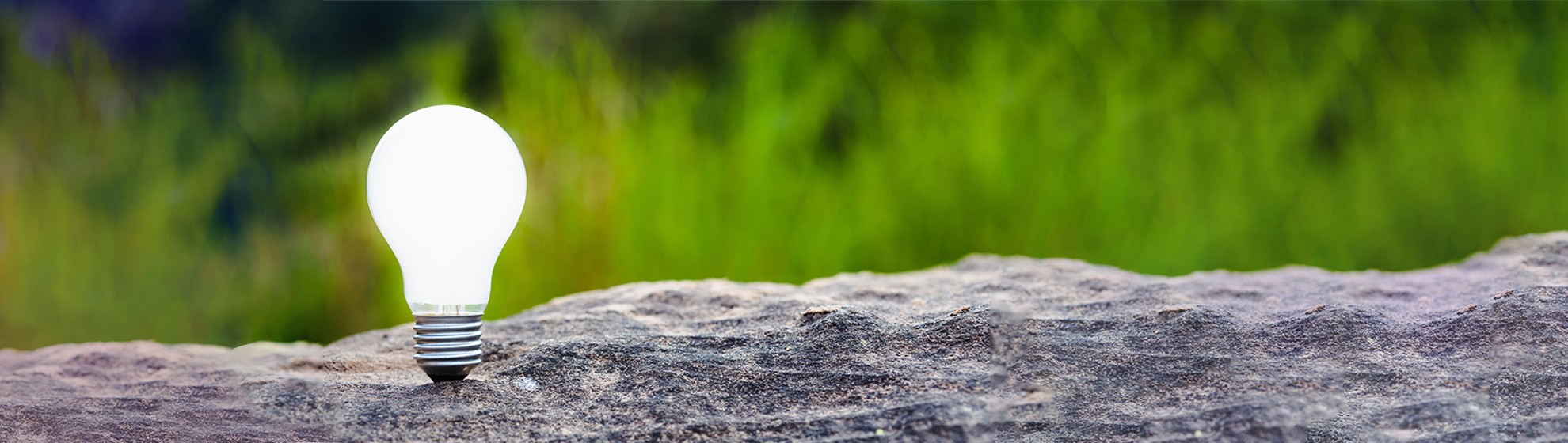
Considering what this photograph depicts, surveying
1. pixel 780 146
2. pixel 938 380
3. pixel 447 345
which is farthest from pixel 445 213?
pixel 780 146

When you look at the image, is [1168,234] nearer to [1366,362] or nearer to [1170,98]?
[1170,98]

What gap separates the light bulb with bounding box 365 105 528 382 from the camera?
1.11 metres

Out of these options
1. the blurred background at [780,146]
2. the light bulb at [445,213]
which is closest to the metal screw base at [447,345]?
the light bulb at [445,213]

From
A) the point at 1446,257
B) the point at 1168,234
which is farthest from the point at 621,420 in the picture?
the point at 1446,257

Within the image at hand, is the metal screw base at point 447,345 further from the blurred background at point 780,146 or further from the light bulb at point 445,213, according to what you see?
the blurred background at point 780,146

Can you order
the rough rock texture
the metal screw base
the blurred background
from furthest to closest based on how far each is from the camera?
1. the blurred background
2. the metal screw base
3. the rough rock texture

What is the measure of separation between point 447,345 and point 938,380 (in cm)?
49

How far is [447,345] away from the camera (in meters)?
1.10

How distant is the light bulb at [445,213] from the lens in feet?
3.66

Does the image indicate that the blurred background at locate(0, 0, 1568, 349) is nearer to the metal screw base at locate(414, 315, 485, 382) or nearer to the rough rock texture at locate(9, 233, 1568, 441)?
the rough rock texture at locate(9, 233, 1568, 441)

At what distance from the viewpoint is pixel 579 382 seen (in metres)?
1.10

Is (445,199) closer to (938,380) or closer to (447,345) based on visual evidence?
(447,345)

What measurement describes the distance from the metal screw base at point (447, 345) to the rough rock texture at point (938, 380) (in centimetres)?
2

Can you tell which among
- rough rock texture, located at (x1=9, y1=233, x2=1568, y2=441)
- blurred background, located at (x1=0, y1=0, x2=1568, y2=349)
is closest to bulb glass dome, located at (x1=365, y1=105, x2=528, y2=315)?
rough rock texture, located at (x1=9, y1=233, x2=1568, y2=441)
